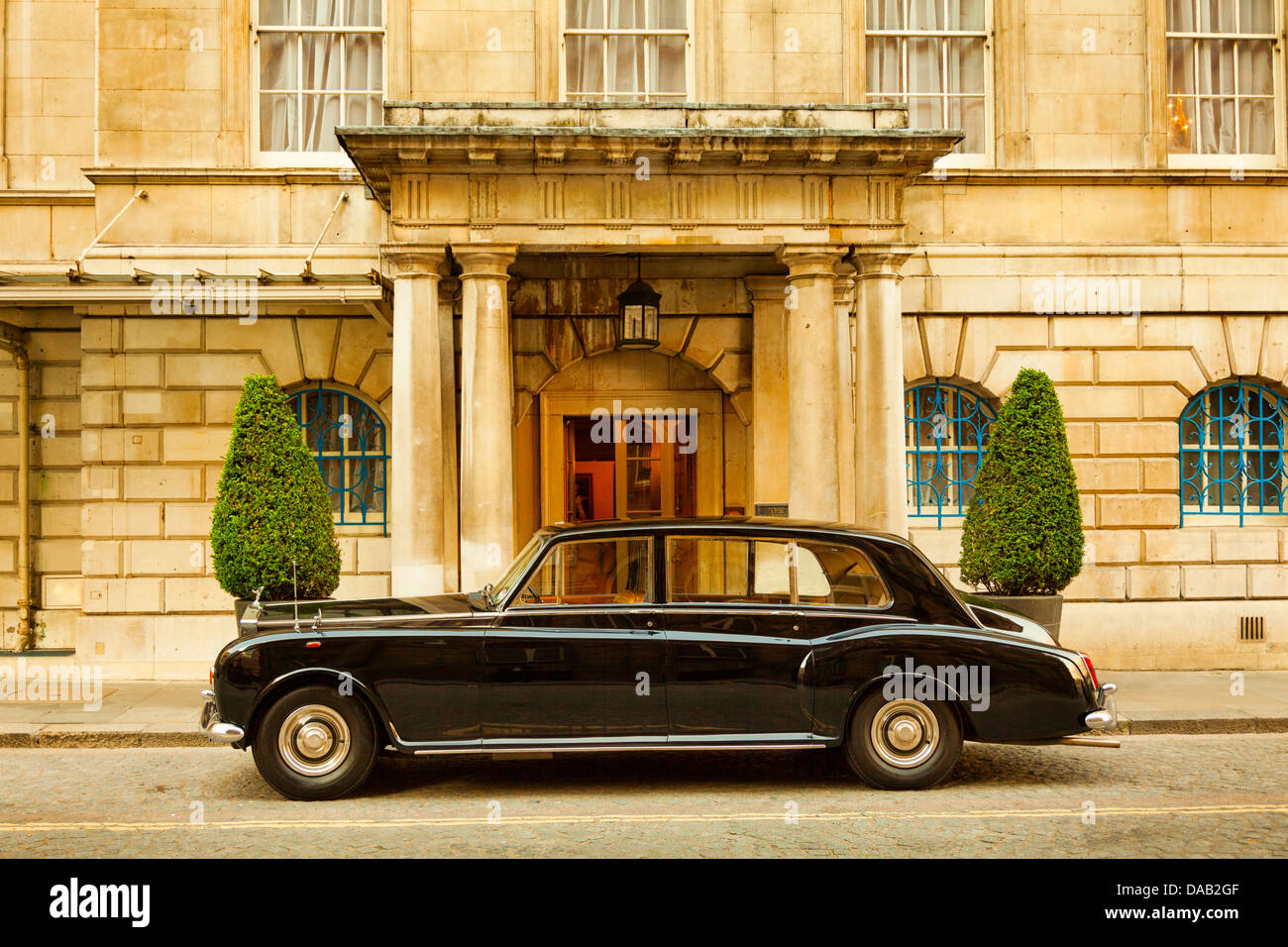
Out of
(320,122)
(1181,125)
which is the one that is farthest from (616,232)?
(1181,125)

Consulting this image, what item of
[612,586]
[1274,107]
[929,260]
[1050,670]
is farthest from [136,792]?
[1274,107]

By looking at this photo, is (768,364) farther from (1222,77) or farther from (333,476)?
(1222,77)

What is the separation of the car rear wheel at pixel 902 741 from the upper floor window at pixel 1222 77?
9.84 metres

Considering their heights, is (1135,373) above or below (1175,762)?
above

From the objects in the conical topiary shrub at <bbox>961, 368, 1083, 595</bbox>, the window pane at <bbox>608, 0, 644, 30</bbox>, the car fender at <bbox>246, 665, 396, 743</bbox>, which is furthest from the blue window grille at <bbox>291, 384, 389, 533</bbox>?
the conical topiary shrub at <bbox>961, 368, 1083, 595</bbox>

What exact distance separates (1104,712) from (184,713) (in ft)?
24.5

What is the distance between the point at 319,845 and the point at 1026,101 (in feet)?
38.0

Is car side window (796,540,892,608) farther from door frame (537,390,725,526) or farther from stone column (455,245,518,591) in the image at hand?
door frame (537,390,725,526)

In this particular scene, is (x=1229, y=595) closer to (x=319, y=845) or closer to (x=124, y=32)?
(x=319, y=845)

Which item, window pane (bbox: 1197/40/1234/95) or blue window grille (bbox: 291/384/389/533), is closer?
blue window grille (bbox: 291/384/389/533)

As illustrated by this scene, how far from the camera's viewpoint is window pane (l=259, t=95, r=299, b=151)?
1267 centimetres

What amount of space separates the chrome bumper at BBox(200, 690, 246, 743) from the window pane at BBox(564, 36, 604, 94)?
348 inches

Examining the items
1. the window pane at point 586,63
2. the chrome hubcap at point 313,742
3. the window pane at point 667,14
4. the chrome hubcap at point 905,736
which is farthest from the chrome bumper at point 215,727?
the window pane at point 667,14

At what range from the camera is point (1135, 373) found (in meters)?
12.6
